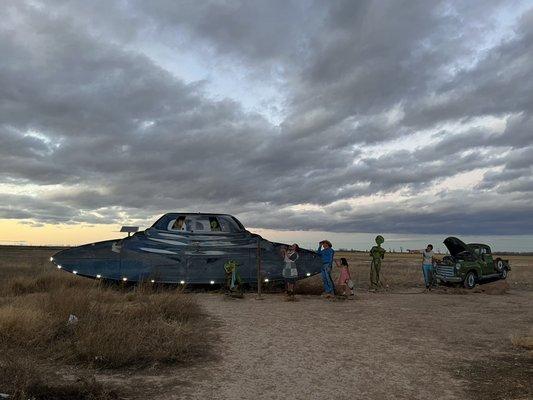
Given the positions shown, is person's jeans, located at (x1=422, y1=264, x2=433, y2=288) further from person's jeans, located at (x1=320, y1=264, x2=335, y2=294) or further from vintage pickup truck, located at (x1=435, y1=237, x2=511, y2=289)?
person's jeans, located at (x1=320, y1=264, x2=335, y2=294)

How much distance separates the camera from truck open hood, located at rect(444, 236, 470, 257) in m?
20.9

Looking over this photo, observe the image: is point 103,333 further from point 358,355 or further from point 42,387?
point 358,355

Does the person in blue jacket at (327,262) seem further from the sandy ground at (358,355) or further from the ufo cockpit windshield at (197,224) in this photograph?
the ufo cockpit windshield at (197,224)

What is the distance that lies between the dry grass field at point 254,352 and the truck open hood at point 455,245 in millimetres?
7955

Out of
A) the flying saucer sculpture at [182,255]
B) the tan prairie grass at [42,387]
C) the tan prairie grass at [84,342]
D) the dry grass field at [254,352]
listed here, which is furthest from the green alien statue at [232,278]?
the tan prairie grass at [42,387]

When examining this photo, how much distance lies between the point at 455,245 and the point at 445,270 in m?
1.59

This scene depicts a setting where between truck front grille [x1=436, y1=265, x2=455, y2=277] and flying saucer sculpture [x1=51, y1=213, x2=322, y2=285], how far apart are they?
227 inches

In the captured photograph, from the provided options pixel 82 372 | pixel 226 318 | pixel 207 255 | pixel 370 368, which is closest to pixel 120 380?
pixel 82 372

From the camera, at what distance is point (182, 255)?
17266mm

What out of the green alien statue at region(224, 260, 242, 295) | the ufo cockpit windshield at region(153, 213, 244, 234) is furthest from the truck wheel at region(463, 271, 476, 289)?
the green alien statue at region(224, 260, 242, 295)

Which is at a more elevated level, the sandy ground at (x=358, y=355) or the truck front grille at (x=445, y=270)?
the truck front grille at (x=445, y=270)

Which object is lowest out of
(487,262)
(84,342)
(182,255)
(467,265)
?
(84,342)

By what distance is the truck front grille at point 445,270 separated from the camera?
2003 cm

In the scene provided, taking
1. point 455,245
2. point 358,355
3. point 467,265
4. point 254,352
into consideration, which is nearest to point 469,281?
point 467,265
